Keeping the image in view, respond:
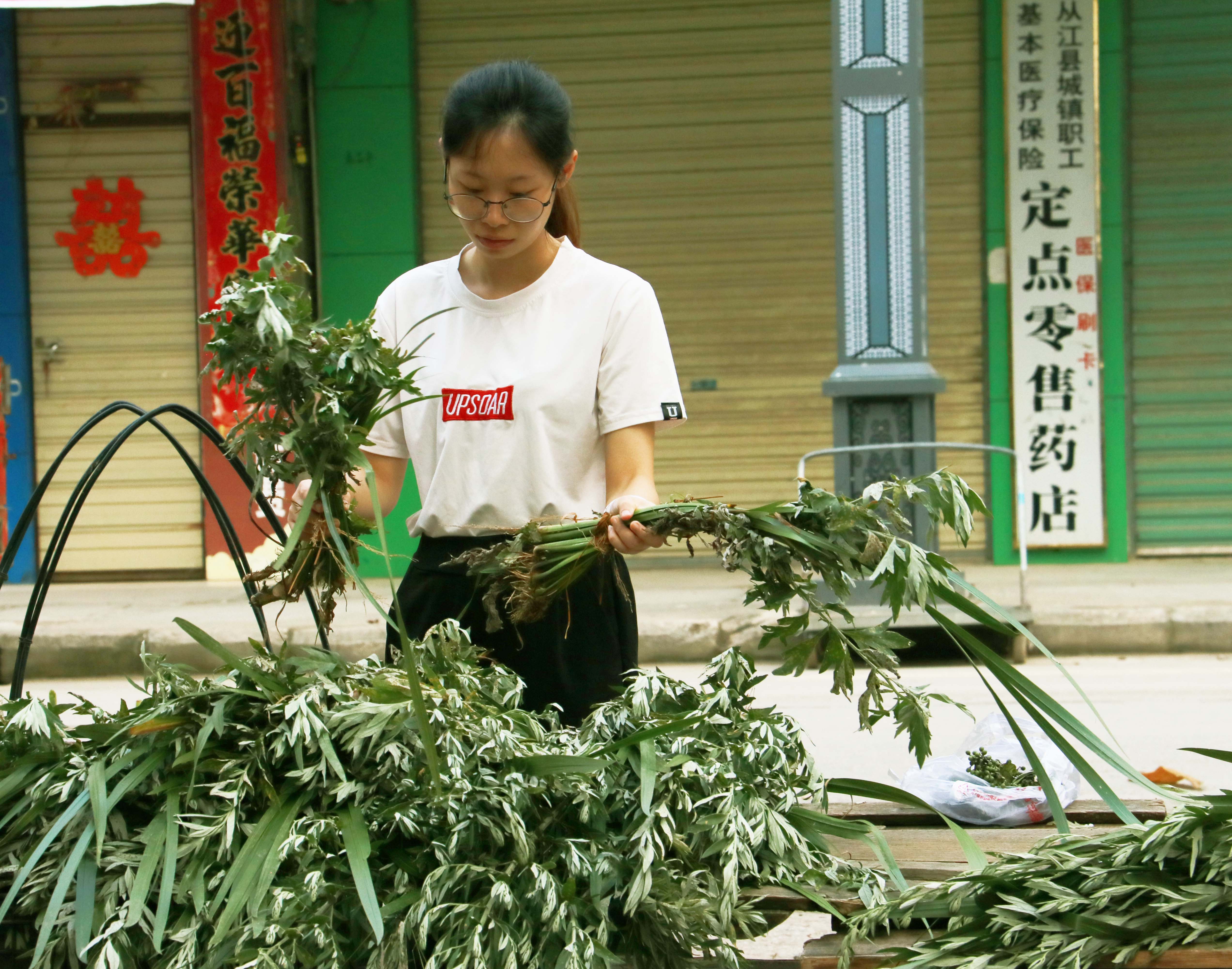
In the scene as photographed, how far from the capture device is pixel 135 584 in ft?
27.9

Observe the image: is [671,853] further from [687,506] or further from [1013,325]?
[1013,325]

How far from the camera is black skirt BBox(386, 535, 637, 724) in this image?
2066 millimetres

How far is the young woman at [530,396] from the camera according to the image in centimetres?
196

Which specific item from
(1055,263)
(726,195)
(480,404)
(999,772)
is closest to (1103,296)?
(1055,263)

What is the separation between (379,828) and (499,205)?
0.92 meters

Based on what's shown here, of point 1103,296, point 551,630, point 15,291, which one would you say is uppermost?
point 15,291

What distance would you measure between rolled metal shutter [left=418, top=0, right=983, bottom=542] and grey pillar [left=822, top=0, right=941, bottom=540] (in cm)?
178

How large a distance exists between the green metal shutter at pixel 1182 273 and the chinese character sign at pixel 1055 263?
36cm

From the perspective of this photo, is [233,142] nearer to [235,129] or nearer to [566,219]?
[235,129]

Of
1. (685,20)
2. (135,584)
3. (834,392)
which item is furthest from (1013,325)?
(135,584)

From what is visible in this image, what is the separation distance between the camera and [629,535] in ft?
5.50

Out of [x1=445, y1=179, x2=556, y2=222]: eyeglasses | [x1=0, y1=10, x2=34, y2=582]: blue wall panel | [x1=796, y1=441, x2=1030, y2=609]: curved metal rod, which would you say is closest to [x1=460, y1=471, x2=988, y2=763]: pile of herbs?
[x1=445, y1=179, x2=556, y2=222]: eyeglasses

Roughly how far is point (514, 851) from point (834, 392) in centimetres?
528

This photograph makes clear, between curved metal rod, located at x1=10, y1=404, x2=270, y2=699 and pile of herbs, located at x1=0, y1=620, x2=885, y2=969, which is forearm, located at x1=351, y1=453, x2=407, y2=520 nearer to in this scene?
curved metal rod, located at x1=10, y1=404, x2=270, y2=699
